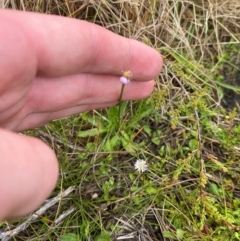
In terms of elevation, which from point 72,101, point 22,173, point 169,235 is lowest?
point 169,235

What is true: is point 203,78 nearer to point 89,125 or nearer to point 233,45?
point 233,45

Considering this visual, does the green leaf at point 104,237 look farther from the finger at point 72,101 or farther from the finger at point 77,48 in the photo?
the finger at point 77,48

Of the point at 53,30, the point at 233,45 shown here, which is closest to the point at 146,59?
the point at 53,30

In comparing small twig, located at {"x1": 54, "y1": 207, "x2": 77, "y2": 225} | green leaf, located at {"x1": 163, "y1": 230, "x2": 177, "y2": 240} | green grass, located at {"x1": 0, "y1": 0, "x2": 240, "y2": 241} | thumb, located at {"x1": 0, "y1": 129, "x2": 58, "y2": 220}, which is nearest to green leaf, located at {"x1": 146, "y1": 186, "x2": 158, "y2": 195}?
green grass, located at {"x1": 0, "y1": 0, "x2": 240, "y2": 241}

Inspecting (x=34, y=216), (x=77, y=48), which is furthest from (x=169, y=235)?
(x=77, y=48)

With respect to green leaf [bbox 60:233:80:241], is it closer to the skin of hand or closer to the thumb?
the skin of hand

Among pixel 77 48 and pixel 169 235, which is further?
pixel 169 235

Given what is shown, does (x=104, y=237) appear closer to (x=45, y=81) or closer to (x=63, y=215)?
(x=63, y=215)
